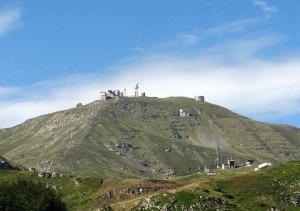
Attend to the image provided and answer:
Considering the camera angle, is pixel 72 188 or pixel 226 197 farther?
pixel 72 188

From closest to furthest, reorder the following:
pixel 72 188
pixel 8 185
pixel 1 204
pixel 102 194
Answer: pixel 1 204 < pixel 8 185 < pixel 102 194 < pixel 72 188

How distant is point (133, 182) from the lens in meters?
188

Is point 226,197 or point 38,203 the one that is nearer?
point 38,203

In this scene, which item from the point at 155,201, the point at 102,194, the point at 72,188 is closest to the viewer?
the point at 155,201

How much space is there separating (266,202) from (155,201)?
29377mm

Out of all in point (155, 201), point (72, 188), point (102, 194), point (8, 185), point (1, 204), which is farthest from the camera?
point (72, 188)

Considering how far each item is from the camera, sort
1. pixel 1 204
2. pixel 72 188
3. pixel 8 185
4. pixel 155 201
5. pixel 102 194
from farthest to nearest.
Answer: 1. pixel 72 188
2. pixel 102 194
3. pixel 155 201
4. pixel 8 185
5. pixel 1 204

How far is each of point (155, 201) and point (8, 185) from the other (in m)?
39.6

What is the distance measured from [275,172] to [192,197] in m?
38.9

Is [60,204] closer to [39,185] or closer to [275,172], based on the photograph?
[39,185]

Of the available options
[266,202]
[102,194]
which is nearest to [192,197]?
[266,202]

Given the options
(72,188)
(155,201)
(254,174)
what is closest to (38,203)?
(155,201)

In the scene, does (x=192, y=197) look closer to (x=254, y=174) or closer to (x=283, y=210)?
(x=283, y=210)

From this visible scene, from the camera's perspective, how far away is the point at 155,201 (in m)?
157
